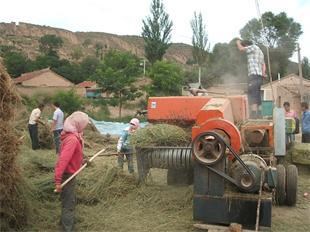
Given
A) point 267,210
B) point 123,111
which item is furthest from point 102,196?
point 123,111

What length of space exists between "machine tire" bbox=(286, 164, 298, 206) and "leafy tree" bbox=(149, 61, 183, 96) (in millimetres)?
27409

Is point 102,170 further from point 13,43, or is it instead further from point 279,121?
point 13,43

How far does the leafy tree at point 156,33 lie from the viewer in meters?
56.8

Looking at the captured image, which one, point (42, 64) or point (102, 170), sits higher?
point (42, 64)

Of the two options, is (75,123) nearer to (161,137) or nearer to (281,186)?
(161,137)

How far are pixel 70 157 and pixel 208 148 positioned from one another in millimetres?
1662

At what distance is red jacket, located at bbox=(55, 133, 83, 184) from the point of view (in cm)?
570

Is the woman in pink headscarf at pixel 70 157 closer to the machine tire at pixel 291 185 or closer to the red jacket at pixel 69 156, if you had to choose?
the red jacket at pixel 69 156

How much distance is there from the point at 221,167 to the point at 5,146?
2571 millimetres

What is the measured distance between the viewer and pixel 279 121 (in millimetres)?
7445

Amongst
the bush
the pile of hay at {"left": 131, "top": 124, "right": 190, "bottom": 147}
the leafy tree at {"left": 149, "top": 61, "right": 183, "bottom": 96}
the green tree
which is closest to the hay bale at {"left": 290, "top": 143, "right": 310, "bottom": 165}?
the pile of hay at {"left": 131, "top": 124, "right": 190, "bottom": 147}

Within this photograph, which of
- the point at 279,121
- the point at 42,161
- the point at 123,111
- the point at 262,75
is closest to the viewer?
the point at 279,121

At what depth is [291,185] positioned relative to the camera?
7480mm

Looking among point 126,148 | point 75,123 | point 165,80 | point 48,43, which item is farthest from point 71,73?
point 75,123
